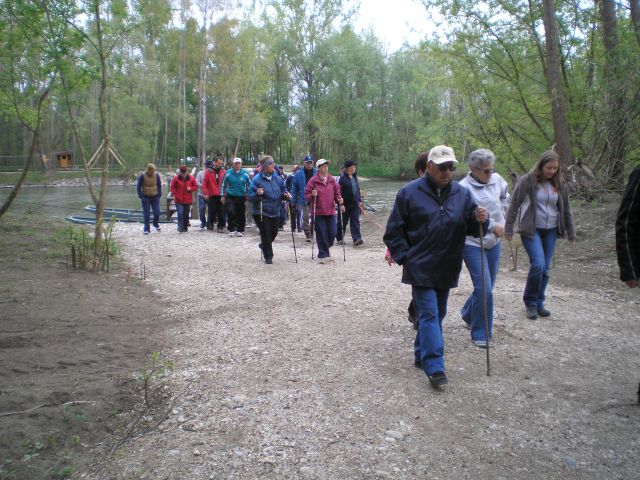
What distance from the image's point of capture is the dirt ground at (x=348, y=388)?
3438 millimetres

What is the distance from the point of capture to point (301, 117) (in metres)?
55.2

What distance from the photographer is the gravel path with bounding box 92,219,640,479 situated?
11.2 ft

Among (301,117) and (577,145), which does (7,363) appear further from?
(301,117)

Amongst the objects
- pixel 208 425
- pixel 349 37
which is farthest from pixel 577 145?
pixel 349 37

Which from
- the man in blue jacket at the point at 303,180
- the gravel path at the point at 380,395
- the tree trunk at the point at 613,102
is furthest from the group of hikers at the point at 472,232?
the tree trunk at the point at 613,102

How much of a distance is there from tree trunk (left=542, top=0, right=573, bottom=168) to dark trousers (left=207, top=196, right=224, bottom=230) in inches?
364

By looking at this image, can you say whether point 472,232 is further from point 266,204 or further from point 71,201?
point 71,201

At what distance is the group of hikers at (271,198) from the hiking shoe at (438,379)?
6099 millimetres

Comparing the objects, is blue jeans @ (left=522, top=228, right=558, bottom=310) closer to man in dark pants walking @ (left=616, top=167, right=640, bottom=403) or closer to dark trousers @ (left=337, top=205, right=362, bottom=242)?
man in dark pants walking @ (left=616, top=167, right=640, bottom=403)

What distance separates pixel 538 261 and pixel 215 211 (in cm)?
1117

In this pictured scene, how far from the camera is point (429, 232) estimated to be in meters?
4.43

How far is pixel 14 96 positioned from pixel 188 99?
51311 mm

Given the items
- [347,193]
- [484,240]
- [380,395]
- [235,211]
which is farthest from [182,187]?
[380,395]

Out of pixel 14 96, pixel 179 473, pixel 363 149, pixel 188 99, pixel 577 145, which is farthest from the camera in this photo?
pixel 188 99
